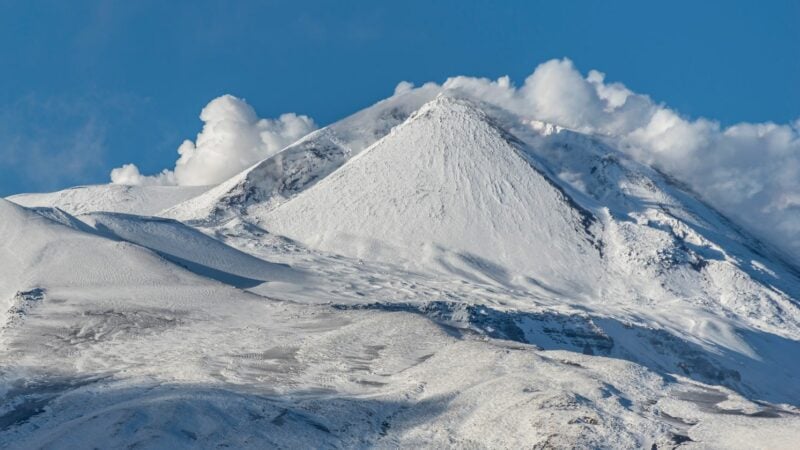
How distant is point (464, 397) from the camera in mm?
76312

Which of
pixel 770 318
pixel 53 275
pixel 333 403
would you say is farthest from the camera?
pixel 770 318

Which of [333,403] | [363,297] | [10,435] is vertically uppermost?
[363,297]

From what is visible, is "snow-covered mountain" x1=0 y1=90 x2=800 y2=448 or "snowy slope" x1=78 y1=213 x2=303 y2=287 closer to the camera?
"snow-covered mountain" x1=0 y1=90 x2=800 y2=448

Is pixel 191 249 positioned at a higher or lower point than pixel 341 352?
higher

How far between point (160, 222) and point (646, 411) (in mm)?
109664

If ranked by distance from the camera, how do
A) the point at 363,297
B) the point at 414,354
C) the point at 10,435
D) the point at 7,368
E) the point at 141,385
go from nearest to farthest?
1. the point at 10,435
2. the point at 141,385
3. the point at 7,368
4. the point at 414,354
5. the point at 363,297

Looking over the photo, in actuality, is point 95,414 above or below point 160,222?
below

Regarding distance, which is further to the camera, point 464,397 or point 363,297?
point 363,297

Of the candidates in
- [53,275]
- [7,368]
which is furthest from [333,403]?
[53,275]

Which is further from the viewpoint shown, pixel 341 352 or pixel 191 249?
pixel 191 249

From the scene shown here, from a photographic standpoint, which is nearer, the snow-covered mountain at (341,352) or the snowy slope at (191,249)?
the snow-covered mountain at (341,352)

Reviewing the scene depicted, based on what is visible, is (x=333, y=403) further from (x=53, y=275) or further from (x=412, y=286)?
(x=412, y=286)

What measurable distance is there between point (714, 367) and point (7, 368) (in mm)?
100015

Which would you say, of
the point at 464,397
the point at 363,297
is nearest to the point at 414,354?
the point at 464,397
